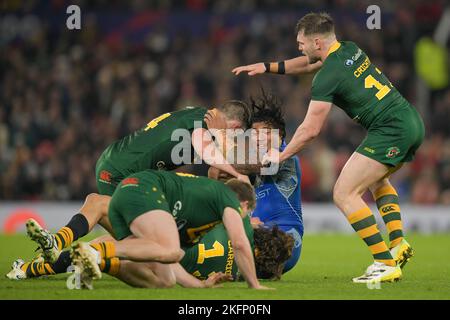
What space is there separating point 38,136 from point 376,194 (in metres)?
9.27

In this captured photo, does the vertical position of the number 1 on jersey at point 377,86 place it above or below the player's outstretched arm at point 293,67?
below

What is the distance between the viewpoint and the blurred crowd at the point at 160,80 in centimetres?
1716

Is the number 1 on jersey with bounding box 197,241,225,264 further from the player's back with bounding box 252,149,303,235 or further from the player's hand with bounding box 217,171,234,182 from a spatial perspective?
the player's back with bounding box 252,149,303,235

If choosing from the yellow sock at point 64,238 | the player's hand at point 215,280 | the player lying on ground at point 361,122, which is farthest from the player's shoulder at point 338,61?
the yellow sock at point 64,238

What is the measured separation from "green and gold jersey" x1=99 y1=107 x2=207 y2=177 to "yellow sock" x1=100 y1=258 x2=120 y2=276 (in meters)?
1.62

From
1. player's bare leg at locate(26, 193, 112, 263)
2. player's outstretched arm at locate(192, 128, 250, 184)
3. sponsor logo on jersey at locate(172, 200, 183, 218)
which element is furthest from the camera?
player's outstretched arm at locate(192, 128, 250, 184)

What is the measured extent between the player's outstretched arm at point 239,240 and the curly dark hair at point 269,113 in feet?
8.30

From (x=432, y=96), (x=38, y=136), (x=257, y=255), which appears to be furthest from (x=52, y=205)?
(x=257, y=255)

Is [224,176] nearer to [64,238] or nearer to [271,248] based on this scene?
[271,248]

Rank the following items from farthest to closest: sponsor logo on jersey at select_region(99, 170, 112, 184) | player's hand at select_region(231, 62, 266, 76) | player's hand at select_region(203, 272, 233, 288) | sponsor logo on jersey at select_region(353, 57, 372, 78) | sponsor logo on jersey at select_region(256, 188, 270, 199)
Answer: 1. player's hand at select_region(231, 62, 266, 76)
2. sponsor logo on jersey at select_region(256, 188, 270, 199)
3. sponsor logo on jersey at select_region(99, 170, 112, 184)
4. sponsor logo on jersey at select_region(353, 57, 372, 78)
5. player's hand at select_region(203, 272, 233, 288)

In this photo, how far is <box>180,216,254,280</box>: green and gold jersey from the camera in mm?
8188

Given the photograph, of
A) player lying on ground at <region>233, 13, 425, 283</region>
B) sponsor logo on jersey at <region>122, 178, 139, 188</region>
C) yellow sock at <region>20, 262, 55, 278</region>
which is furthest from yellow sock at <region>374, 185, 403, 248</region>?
yellow sock at <region>20, 262, 55, 278</region>

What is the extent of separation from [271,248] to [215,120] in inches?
50.9

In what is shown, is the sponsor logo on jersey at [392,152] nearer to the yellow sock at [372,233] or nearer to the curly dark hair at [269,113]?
the yellow sock at [372,233]
